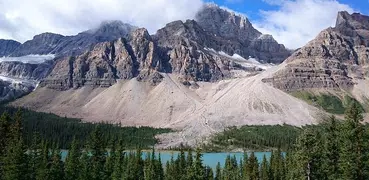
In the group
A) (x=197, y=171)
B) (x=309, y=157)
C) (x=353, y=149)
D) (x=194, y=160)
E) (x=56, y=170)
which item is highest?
(x=353, y=149)

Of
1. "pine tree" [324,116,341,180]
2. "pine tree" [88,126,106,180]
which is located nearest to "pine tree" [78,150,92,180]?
"pine tree" [88,126,106,180]

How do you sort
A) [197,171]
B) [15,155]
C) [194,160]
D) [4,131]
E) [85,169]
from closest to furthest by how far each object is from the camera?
[197,171] < [4,131] < [15,155] < [194,160] < [85,169]

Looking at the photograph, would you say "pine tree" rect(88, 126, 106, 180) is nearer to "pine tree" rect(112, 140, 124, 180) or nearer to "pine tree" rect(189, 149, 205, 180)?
"pine tree" rect(112, 140, 124, 180)

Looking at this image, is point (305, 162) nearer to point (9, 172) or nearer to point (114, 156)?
point (9, 172)

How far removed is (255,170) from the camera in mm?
100812

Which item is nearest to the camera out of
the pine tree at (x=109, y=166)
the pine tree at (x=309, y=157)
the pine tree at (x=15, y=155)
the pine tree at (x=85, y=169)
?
the pine tree at (x=309, y=157)

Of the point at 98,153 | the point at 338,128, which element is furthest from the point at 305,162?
the point at 98,153

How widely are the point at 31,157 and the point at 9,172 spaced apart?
14.6 meters

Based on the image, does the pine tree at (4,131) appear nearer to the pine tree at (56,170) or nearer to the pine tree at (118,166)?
the pine tree at (56,170)

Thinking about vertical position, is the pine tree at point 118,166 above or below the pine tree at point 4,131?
below

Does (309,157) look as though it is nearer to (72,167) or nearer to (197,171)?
(197,171)

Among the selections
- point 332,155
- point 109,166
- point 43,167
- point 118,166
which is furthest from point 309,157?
point 109,166

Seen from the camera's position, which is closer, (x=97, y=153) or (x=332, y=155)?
(x=332, y=155)

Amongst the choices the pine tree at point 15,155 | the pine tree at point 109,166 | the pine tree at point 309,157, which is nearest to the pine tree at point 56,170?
the pine tree at point 109,166
